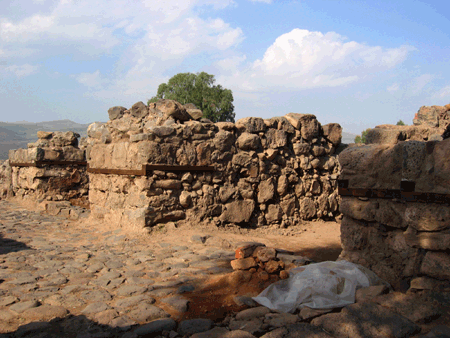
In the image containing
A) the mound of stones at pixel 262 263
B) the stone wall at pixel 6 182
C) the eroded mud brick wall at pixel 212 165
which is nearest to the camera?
the mound of stones at pixel 262 263

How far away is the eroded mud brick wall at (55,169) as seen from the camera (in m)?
8.95

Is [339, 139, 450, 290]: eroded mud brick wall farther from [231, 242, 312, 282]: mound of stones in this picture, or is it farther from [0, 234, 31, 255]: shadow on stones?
[0, 234, 31, 255]: shadow on stones

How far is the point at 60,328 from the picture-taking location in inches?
100

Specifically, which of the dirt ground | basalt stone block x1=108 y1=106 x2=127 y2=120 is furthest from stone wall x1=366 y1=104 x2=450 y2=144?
basalt stone block x1=108 y1=106 x2=127 y2=120

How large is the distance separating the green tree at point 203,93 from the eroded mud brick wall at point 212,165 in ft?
91.7

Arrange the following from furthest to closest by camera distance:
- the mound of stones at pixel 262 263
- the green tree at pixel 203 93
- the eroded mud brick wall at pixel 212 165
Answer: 1. the green tree at pixel 203 93
2. the eroded mud brick wall at pixel 212 165
3. the mound of stones at pixel 262 263

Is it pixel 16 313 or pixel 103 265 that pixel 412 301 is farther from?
pixel 103 265

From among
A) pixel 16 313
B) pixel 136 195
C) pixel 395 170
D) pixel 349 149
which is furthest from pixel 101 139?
pixel 395 170

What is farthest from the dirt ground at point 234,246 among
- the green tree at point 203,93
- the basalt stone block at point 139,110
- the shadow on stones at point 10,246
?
the green tree at point 203,93

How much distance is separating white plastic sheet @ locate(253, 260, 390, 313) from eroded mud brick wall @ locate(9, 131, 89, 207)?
7.28m

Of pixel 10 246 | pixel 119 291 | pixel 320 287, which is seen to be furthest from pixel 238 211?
pixel 320 287

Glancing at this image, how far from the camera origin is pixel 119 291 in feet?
11.1

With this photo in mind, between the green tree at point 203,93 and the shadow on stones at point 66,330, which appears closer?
the shadow on stones at point 66,330

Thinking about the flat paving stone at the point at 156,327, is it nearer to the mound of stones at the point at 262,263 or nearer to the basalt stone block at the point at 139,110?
the mound of stones at the point at 262,263
